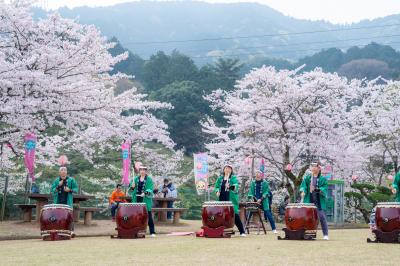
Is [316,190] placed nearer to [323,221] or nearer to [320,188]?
[320,188]

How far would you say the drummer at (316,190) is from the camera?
42.2ft

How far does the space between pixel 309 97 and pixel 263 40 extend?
560 feet

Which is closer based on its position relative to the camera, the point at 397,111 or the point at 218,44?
the point at 397,111

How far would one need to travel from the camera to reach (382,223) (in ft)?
38.2

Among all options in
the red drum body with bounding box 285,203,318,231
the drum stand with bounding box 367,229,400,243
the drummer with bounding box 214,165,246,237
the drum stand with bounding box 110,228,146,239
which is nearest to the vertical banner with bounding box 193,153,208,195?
the drummer with bounding box 214,165,246,237

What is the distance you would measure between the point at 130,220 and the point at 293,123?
12.2 meters

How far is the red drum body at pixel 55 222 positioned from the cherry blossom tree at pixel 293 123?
37.0ft

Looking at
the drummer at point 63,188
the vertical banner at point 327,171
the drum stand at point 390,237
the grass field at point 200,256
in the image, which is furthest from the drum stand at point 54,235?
the vertical banner at point 327,171

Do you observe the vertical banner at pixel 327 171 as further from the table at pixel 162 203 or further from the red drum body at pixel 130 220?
the red drum body at pixel 130 220

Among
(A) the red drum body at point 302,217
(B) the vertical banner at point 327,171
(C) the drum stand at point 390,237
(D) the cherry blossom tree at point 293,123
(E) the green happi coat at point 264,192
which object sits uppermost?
(D) the cherry blossom tree at point 293,123

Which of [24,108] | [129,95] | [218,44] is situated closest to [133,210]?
[24,108]

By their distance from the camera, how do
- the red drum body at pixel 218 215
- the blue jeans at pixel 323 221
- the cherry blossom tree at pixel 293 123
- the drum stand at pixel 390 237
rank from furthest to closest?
the cherry blossom tree at pixel 293 123 < the red drum body at pixel 218 215 < the blue jeans at pixel 323 221 < the drum stand at pixel 390 237

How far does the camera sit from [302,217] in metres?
12.7

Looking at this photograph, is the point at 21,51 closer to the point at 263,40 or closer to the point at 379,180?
the point at 379,180
